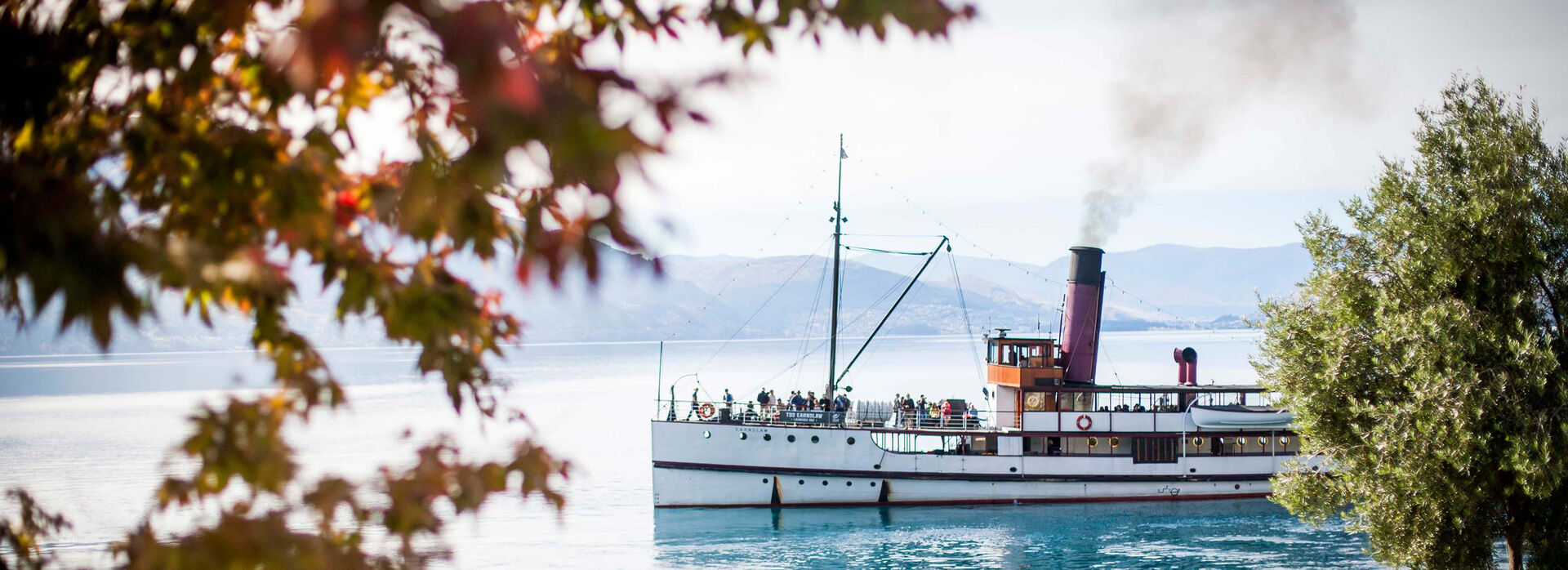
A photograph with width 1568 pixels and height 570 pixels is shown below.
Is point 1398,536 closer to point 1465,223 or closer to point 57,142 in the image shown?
point 1465,223

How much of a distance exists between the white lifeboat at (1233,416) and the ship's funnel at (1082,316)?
3675 mm

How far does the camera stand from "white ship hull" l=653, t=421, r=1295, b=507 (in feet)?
113

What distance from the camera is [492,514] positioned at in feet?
122

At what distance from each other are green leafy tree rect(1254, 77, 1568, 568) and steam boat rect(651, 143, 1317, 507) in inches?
745

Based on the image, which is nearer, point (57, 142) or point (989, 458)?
point (57, 142)

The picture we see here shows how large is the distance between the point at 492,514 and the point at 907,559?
1618cm

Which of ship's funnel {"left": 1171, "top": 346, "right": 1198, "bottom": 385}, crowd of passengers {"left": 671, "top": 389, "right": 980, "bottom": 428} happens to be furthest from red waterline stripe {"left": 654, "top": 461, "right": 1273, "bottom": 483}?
ship's funnel {"left": 1171, "top": 346, "right": 1198, "bottom": 385}

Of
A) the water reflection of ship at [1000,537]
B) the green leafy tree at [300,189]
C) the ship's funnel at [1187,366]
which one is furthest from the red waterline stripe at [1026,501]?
the green leafy tree at [300,189]

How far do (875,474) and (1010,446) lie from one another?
4.68 meters

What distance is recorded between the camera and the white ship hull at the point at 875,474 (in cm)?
3453

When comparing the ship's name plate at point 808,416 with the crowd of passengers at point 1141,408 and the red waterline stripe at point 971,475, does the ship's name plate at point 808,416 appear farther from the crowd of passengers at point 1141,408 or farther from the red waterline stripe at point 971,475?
the crowd of passengers at point 1141,408

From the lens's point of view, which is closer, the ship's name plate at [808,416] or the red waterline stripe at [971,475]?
the ship's name plate at [808,416]

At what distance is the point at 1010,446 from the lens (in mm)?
35406

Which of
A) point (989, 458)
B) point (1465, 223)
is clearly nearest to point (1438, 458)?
point (1465, 223)
